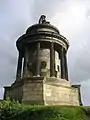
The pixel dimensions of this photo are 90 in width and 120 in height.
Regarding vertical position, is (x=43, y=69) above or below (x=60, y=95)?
above

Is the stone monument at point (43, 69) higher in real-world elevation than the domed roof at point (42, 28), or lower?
lower

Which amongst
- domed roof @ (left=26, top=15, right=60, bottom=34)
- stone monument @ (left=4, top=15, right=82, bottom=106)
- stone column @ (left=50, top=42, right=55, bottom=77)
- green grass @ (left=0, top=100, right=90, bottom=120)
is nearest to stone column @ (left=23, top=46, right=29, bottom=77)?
stone monument @ (left=4, top=15, right=82, bottom=106)

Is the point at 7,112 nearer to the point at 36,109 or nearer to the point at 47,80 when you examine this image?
the point at 36,109

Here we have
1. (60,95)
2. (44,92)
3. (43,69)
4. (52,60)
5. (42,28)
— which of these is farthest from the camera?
(42,28)

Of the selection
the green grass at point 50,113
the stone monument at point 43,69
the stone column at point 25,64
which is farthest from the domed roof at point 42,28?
the green grass at point 50,113

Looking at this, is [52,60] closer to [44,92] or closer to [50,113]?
[44,92]

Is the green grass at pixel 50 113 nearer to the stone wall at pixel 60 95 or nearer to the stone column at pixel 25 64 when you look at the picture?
the stone wall at pixel 60 95

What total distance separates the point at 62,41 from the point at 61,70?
3.12m

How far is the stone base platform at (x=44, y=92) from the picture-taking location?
806 inches

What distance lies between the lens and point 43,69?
25.1 m

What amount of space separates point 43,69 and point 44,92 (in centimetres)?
454

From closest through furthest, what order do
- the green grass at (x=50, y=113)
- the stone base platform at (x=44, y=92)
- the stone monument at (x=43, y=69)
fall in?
the green grass at (x=50, y=113) → the stone base platform at (x=44, y=92) → the stone monument at (x=43, y=69)

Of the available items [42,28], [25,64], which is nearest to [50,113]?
[25,64]

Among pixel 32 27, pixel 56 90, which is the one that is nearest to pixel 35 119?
pixel 56 90
